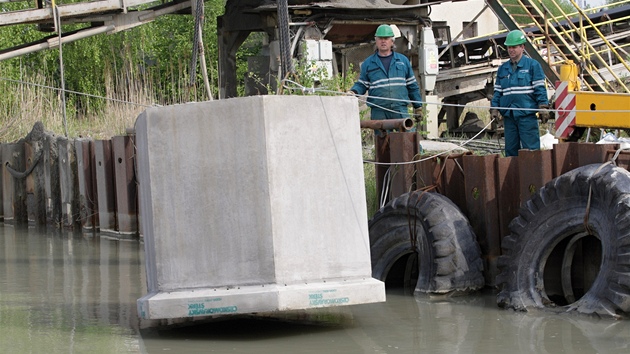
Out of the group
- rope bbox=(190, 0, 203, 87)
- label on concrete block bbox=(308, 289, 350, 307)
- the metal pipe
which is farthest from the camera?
the metal pipe

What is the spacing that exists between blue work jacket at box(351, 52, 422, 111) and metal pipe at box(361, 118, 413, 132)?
28.9 inches

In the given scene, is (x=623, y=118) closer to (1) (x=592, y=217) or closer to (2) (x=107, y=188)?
(1) (x=592, y=217)

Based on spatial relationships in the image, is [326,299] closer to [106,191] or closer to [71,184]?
[106,191]

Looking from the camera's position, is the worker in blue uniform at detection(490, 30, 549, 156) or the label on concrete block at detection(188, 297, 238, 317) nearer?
the label on concrete block at detection(188, 297, 238, 317)

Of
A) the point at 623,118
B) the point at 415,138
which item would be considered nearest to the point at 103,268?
the point at 415,138

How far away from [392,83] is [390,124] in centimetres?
110

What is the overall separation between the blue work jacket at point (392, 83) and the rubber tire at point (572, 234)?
3388 mm

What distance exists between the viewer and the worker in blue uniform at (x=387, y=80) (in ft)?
42.8

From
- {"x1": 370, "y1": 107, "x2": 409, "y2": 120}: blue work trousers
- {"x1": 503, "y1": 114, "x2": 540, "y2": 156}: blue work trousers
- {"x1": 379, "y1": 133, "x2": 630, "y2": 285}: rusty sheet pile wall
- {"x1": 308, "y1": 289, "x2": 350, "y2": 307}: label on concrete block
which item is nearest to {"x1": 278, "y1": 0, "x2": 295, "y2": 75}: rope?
{"x1": 308, "y1": 289, "x2": 350, "y2": 307}: label on concrete block

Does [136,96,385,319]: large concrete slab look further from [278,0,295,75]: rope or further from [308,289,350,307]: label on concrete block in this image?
[278,0,295,75]: rope

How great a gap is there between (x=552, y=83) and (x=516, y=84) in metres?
9.82

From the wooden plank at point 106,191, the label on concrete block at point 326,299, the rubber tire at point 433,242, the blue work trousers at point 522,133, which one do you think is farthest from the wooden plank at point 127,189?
the label on concrete block at point 326,299

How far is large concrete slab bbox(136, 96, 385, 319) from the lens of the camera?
8.38 metres

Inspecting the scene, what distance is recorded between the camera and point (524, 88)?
1241 centimetres
